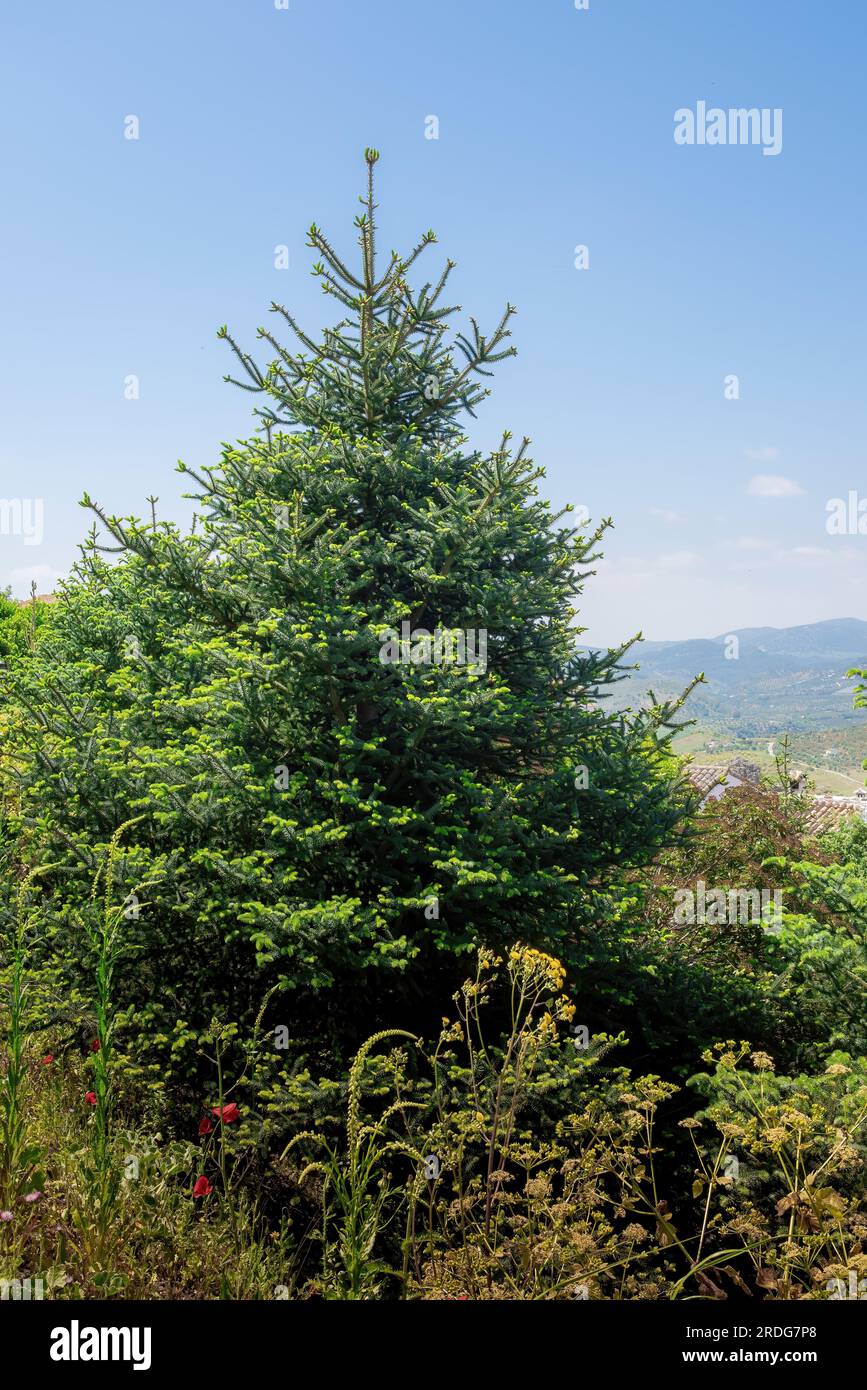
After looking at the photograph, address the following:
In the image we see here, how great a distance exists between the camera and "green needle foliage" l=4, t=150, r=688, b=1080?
632cm

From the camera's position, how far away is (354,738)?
637 centimetres

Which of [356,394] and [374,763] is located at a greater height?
[356,394]

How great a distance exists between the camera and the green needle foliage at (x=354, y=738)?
20.7 ft

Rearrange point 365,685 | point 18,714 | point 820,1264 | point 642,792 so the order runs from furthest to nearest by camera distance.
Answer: point 18,714
point 642,792
point 365,685
point 820,1264

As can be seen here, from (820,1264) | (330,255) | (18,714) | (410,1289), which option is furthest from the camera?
(18,714)

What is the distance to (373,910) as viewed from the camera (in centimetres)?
592

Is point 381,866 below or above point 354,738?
below

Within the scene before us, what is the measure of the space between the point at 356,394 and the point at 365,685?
292 cm

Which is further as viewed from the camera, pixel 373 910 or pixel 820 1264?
pixel 373 910

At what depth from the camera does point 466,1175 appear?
524 centimetres
